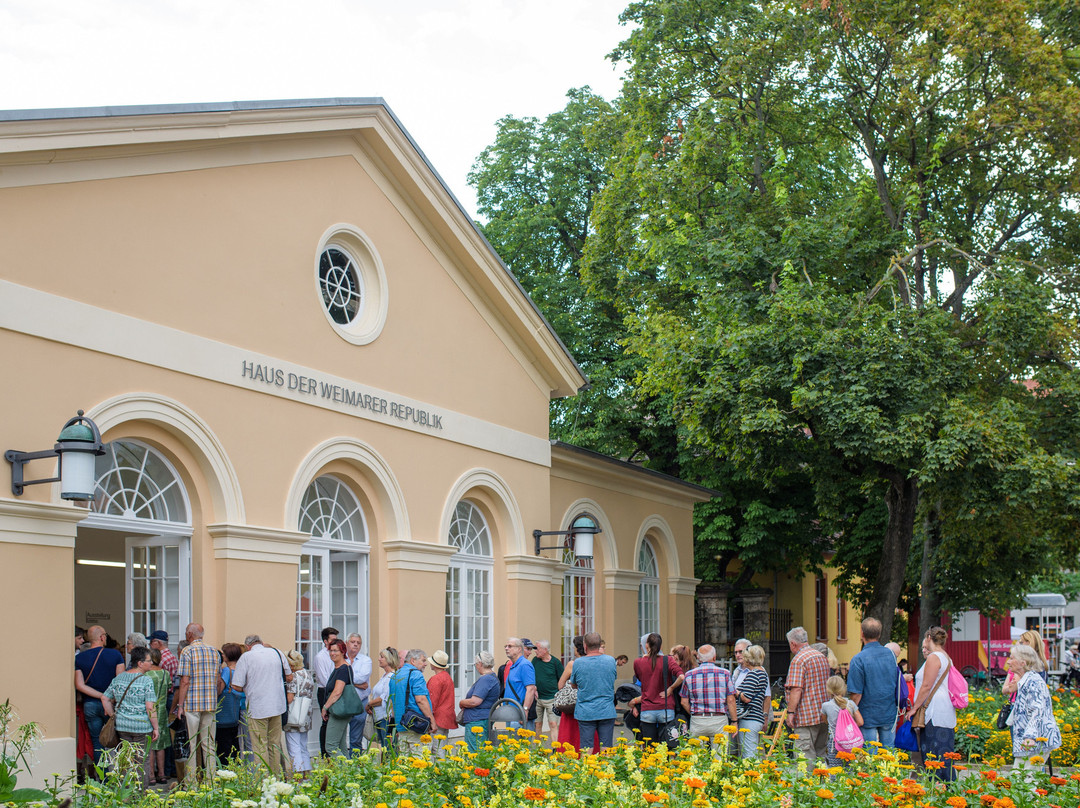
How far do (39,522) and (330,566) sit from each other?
14.2 feet

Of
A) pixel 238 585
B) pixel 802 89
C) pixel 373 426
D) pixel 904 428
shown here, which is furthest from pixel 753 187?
pixel 238 585

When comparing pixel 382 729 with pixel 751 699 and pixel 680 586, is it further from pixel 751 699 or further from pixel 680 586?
pixel 680 586

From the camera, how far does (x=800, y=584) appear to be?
31.4 meters

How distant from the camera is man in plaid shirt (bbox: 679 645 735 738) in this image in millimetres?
10266

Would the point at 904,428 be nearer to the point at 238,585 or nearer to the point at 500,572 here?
the point at 500,572

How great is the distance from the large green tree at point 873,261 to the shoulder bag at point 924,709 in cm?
558

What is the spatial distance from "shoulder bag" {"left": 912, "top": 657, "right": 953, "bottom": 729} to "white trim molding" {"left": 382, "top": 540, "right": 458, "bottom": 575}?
5840 mm

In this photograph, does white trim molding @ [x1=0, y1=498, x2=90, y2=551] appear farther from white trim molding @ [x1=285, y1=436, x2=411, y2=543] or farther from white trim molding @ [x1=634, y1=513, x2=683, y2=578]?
white trim molding @ [x1=634, y1=513, x2=683, y2=578]

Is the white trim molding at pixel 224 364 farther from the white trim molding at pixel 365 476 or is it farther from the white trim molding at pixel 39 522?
the white trim molding at pixel 39 522

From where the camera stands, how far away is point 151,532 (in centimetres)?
1053

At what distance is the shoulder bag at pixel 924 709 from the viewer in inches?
400

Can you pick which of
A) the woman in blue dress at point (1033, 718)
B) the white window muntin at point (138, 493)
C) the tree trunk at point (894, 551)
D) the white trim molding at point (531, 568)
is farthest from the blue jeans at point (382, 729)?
the tree trunk at point (894, 551)

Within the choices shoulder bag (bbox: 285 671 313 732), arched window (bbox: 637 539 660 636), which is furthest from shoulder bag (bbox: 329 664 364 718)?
arched window (bbox: 637 539 660 636)

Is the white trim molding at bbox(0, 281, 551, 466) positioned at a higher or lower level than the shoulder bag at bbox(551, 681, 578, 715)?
higher
